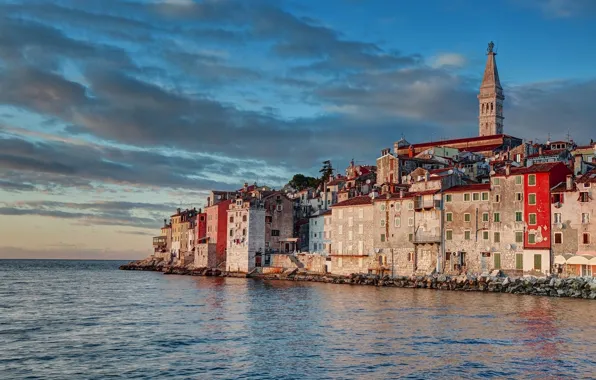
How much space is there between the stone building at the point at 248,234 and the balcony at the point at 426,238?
2665cm

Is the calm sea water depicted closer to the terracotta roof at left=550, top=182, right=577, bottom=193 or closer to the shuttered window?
the shuttered window

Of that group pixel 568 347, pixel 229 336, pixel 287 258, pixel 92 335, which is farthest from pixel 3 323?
pixel 287 258

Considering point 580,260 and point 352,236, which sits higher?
point 352,236

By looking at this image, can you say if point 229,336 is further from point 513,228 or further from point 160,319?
point 513,228

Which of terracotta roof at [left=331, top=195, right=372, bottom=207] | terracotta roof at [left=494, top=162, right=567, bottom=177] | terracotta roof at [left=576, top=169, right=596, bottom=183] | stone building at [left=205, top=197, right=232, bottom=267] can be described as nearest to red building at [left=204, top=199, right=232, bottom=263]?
stone building at [left=205, top=197, right=232, bottom=267]

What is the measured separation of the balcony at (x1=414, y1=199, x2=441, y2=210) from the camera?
70250 mm

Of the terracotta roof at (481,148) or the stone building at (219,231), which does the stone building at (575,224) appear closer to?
the terracotta roof at (481,148)

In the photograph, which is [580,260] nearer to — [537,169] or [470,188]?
[537,169]

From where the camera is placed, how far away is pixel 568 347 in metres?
30.1

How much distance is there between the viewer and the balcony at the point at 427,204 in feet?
230

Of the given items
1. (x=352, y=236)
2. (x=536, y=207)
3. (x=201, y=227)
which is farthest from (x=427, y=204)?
(x=201, y=227)

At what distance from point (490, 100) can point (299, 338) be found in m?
117

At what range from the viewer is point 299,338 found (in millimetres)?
32938

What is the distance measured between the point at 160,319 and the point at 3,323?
360 inches
